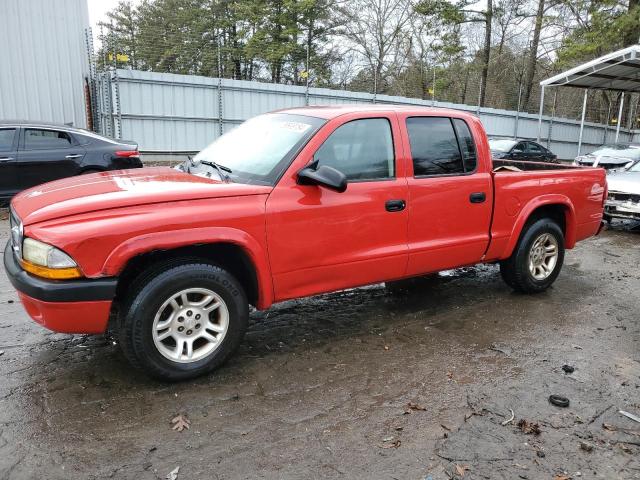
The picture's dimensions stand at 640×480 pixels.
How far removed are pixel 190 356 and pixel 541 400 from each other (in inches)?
90.4

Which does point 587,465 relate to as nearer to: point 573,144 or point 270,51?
point 270,51

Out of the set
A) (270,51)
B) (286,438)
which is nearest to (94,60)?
(270,51)

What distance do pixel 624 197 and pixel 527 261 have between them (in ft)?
16.8

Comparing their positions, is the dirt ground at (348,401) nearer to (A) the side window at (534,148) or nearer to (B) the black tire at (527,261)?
(B) the black tire at (527,261)

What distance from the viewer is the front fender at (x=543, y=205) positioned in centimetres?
491

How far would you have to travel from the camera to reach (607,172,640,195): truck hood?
8.86m

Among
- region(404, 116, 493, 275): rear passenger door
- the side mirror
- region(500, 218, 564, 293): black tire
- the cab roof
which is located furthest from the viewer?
region(500, 218, 564, 293): black tire

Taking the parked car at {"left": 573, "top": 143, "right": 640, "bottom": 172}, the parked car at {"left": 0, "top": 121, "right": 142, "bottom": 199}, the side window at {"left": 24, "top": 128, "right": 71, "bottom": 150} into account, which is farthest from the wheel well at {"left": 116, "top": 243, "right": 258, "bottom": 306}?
the parked car at {"left": 573, "top": 143, "right": 640, "bottom": 172}

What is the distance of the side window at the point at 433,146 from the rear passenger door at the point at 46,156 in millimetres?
6401

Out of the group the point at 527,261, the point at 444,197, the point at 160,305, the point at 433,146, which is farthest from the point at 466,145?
the point at 160,305

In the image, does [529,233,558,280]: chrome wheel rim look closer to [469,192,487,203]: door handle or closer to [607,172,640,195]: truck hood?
[469,192,487,203]: door handle

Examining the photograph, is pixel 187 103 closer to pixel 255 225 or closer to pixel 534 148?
pixel 534 148

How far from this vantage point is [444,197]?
430cm

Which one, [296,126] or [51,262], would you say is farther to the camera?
[296,126]
